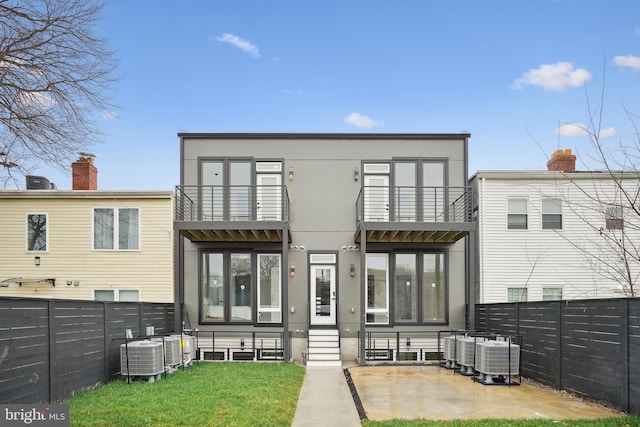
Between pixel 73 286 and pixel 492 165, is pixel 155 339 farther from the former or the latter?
pixel 492 165

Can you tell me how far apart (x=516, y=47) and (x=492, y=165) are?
4.94 meters

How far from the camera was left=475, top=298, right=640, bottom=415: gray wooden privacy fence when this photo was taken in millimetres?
6816

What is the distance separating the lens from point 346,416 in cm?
673

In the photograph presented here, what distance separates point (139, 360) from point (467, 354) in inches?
281

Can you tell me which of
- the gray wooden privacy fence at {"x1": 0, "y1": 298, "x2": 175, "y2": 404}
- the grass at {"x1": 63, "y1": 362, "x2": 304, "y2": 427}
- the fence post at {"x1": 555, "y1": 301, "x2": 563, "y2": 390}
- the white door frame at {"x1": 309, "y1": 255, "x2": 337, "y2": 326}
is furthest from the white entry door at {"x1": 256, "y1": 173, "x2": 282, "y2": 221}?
the fence post at {"x1": 555, "y1": 301, "x2": 563, "y2": 390}

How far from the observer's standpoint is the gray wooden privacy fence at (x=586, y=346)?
6816mm

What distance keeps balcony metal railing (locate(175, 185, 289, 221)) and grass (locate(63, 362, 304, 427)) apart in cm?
516

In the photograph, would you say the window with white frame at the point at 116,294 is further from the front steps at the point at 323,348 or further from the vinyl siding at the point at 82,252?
the front steps at the point at 323,348

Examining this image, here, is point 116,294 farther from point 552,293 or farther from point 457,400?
point 552,293

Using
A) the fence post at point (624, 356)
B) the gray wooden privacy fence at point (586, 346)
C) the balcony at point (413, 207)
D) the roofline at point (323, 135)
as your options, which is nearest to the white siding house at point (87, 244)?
the roofline at point (323, 135)

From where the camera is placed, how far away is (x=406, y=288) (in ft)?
45.5

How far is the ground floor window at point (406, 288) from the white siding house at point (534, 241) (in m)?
1.27

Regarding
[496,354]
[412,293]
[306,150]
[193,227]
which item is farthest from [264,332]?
[496,354]

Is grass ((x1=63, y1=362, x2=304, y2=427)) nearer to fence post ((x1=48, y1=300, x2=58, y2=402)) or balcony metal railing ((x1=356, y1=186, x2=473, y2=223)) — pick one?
fence post ((x1=48, y1=300, x2=58, y2=402))
